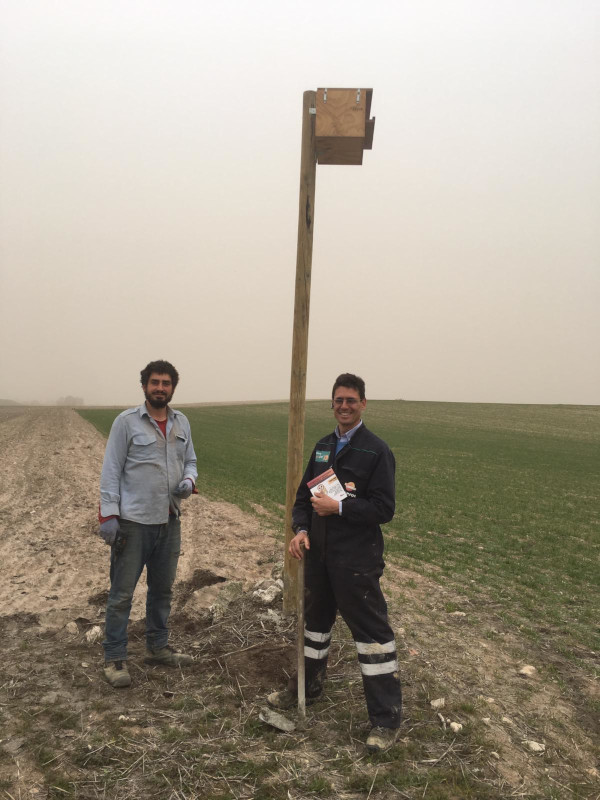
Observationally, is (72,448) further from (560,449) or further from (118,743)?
(560,449)

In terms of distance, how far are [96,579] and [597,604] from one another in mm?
6476

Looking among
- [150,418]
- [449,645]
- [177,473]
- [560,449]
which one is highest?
[150,418]

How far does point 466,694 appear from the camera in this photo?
4.22m

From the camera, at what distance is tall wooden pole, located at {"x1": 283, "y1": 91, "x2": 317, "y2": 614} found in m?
5.16

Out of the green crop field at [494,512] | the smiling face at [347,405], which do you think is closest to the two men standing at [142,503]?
the smiling face at [347,405]

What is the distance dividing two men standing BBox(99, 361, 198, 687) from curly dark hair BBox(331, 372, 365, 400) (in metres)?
1.51

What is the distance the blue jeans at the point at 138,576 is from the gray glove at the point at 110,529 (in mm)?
99

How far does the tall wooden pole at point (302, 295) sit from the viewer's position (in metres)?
5.16

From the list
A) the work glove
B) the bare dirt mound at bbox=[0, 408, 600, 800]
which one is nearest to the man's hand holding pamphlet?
the work glove

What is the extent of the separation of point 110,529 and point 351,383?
2160mm

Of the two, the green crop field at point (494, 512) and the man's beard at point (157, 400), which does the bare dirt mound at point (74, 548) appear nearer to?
the green crop field at point (494, 512)

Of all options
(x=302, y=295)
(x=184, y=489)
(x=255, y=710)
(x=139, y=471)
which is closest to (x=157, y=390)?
(x=139, y=471)

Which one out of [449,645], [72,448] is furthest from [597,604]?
[72,448]

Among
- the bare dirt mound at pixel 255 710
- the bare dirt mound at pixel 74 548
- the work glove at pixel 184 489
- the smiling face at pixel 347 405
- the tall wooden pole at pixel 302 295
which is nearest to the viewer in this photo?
the bare dirt mound at pixel 255 710
